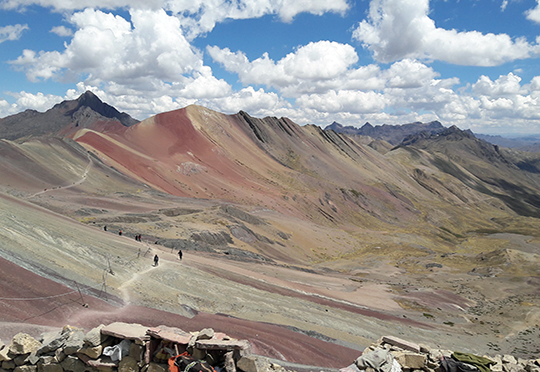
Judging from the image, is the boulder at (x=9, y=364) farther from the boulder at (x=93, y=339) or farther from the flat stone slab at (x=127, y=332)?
the flat stone slab at (x=127, y=332)

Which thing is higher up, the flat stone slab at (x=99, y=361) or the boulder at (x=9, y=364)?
the flat stone slab at (x=99, y=361)

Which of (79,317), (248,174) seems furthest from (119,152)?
(79,317)

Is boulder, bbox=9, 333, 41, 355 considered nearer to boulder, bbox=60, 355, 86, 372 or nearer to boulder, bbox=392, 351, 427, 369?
boulder, bbox=60, 355, 86, 372

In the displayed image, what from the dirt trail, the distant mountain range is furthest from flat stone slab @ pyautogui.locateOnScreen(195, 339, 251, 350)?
the distant mountain range

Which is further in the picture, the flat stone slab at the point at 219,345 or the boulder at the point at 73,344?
the boulder at the point at 73,344

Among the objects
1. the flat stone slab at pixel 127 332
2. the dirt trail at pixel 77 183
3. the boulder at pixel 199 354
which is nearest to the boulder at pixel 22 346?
the flat stone slab at pixel 127 332

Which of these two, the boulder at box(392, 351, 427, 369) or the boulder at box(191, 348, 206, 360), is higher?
the boulder at box(191, 348, 206, 360)
